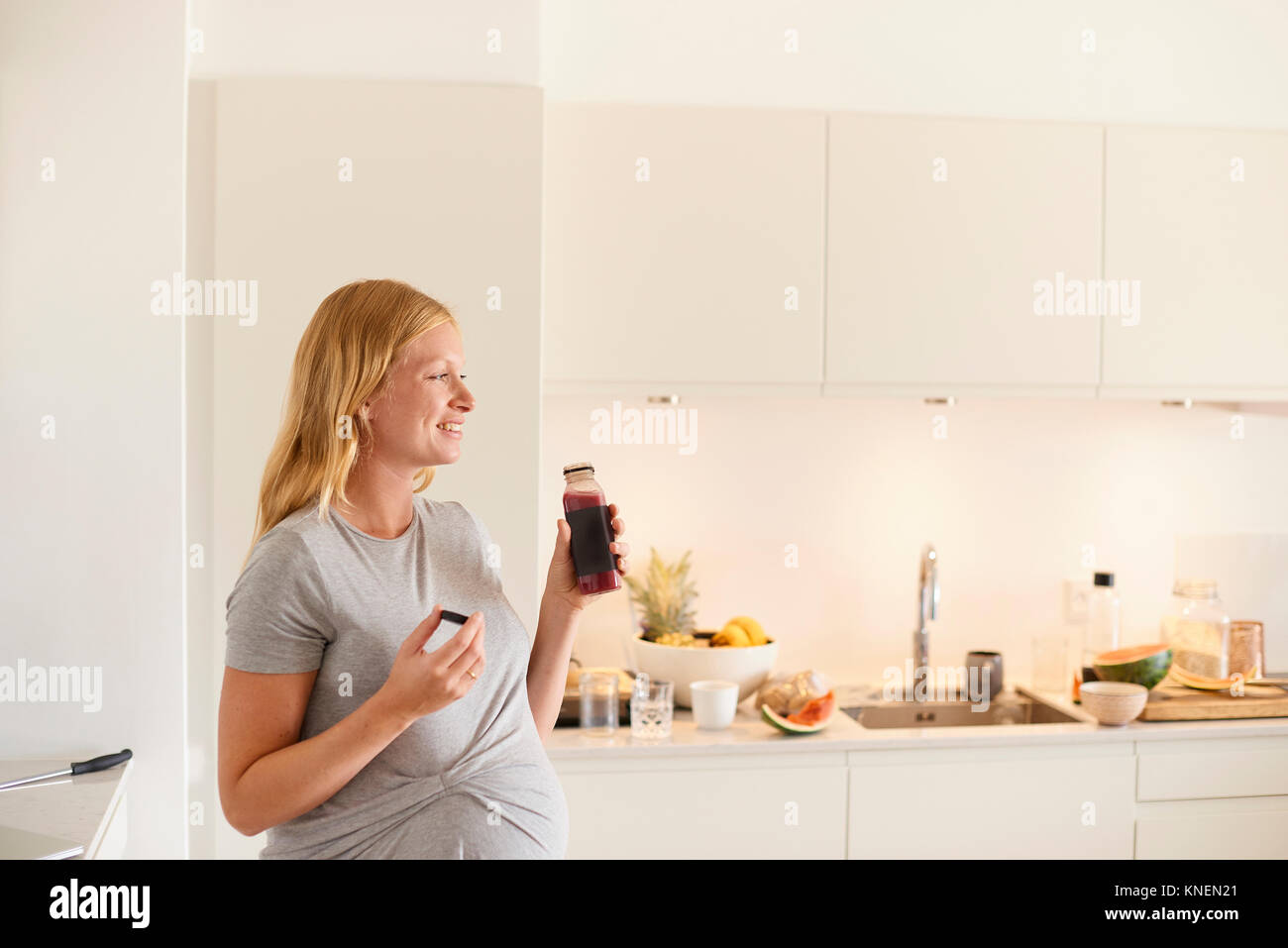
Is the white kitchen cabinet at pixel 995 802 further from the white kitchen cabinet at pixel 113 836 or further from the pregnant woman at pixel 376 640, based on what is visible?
the white kitchen cabinet at pixel 113 836

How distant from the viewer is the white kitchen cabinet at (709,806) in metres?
1.86

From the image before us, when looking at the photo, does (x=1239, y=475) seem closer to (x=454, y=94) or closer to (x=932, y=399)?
(x=932, y=399)

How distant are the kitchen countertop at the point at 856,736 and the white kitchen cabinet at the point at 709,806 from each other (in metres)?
0.03

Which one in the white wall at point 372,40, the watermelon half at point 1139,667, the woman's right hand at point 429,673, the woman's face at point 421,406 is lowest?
the watermelon half at point 1139,667

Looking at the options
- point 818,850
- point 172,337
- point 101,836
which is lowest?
point 818,850

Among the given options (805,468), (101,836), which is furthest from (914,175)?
(101,836)

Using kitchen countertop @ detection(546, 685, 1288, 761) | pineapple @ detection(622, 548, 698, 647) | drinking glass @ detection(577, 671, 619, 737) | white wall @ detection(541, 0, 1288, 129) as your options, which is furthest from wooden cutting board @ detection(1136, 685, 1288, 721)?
white wall @ detection(541, 0, 1288, 129)

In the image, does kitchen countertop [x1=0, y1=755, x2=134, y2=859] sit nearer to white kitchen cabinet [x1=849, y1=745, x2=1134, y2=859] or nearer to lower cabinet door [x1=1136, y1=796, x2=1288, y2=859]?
white kitchen cabinet [x1=849, y1=745, x2=1134, y2=859]

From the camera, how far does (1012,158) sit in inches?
82.3

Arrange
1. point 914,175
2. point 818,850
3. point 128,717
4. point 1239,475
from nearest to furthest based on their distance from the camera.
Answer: point 128,717, point 818,850, point 914,175, point 1239,475

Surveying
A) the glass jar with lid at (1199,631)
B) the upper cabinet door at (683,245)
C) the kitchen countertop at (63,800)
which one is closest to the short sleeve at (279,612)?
the kitchen countertop at (63,800)

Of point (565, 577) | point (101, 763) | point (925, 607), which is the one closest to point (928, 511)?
point (925, 607)

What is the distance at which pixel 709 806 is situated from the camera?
1.89m
